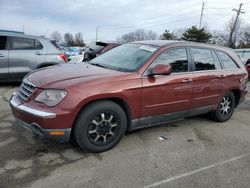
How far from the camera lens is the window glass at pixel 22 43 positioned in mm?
8203

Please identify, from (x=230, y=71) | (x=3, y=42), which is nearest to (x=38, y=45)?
(x=3, y=42)

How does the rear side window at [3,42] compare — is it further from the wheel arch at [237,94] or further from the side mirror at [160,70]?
the wheel arch at [237,94]

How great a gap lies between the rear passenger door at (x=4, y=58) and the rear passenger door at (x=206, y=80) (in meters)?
5.58

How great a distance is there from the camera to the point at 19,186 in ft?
9.93

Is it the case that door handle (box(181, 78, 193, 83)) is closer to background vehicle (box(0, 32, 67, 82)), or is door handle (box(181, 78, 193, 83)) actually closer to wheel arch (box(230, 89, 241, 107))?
wheel arch (box(230, 89, 241, 107))

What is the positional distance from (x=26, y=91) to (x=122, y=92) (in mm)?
1370

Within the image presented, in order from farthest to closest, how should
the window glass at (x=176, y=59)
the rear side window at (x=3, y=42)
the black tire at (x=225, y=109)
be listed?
the rear side window at (x=3, y=42) → the black tire at (x=225, y=109) → the window glass at (x=176, y=59)

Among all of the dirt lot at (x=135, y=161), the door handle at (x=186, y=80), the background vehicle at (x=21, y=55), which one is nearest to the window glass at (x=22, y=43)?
the background vehicle at (x=21, y=55)

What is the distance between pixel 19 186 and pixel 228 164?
2785mm

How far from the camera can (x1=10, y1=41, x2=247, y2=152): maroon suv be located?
3.54m

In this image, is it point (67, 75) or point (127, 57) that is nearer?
point (67, 75)

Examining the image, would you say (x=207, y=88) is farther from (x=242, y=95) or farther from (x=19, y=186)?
(x=19, y=186)

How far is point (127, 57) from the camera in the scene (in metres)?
4.70

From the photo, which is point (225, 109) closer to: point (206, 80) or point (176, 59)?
point (206, 80)
